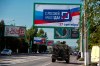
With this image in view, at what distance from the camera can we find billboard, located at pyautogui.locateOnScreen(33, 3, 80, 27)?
5166 centimetres

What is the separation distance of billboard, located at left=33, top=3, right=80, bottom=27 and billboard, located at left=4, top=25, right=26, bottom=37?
5245 centimetres

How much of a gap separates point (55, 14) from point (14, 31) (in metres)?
54.8

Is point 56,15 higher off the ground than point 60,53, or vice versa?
point 56,15

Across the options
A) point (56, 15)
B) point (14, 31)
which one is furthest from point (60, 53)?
point (14, 31)

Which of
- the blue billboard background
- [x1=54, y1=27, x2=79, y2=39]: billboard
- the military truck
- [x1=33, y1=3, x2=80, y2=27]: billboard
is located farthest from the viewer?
[x1=54, y1=27, x2=79, y2=39]: billboard

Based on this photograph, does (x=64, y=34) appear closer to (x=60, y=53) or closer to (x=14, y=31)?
(x=60, y=53)

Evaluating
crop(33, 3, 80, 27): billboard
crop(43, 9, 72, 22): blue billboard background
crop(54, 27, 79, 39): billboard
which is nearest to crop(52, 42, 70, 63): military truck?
crop(33, 3, 80, 27): billboard

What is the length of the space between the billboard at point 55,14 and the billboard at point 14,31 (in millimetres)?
52449

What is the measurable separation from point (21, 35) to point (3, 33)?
679 cm

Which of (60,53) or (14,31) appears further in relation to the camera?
(14,31)

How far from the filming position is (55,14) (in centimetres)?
5216

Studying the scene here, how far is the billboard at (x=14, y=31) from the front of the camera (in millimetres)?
104250

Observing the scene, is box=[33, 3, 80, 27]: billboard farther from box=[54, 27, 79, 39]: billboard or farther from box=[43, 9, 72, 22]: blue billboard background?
box=[54, 27, 79, 39]: billboard

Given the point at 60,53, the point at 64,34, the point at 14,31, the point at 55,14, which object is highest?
the point at 55,14
